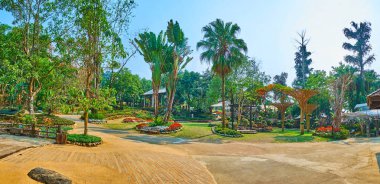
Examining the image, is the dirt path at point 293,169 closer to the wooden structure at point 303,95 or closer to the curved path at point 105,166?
the curved path at point 105,166

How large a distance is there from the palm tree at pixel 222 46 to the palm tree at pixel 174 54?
11.5 feet

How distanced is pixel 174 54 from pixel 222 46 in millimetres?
6134

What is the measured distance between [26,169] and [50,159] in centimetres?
250

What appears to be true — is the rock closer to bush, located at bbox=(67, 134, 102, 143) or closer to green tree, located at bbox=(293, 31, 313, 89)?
bush, located at bbox=(67, 134, 102, 143)

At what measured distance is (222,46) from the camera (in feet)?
103

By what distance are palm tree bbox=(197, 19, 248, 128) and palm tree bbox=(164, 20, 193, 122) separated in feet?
11.5

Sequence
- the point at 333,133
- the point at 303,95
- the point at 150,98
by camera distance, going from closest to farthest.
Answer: the point at 333,133
the point at 303,95
the point at 150,98

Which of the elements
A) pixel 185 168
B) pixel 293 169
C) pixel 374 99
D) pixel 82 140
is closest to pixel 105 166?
pixel 185 168

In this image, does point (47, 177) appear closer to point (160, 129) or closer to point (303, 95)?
point (160, 129)

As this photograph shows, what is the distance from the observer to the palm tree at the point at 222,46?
3114 cm

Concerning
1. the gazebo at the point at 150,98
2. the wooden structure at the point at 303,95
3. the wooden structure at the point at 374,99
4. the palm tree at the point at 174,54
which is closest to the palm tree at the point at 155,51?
the palm tree at the point at 174,54

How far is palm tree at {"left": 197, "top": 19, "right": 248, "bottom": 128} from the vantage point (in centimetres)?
3114

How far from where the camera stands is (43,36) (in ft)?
66.3

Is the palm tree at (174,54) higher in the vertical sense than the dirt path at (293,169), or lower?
higher
